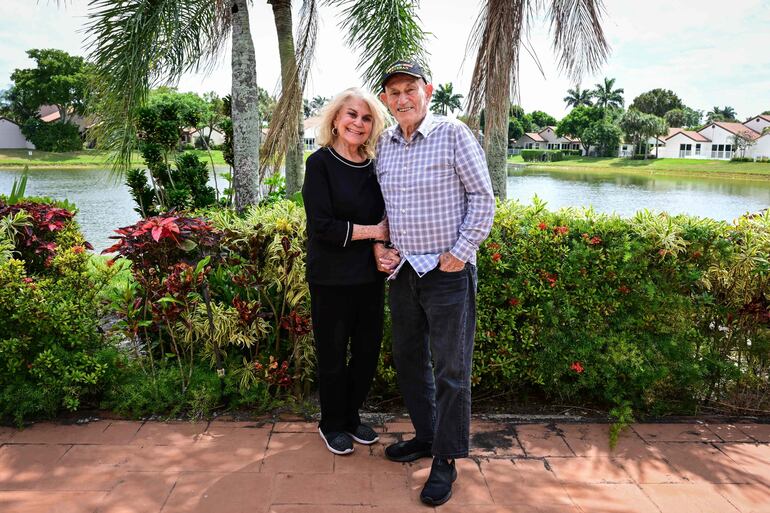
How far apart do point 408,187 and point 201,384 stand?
1698mm

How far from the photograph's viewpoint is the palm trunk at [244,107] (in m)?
5.53

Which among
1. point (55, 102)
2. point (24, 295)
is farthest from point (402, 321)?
point (55, 102)

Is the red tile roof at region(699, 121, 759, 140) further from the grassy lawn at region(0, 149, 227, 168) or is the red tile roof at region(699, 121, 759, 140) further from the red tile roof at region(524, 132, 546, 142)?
the grassy lawn at region(0, 149, 227, 168)

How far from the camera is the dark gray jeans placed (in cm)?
235

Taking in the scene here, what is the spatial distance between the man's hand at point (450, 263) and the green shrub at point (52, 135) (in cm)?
4841

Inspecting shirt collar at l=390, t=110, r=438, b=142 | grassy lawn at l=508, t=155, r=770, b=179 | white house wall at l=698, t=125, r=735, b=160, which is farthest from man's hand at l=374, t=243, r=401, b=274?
white house wall at l=698, t=125, r=735, b=160

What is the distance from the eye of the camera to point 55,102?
44.7 m

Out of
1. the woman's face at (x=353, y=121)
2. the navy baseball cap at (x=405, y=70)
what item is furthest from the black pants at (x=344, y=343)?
the navy baseball cap at (x=405, y=70)

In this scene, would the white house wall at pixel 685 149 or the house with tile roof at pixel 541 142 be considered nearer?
the white house wall at pixel 685 149

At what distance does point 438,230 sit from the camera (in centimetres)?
233

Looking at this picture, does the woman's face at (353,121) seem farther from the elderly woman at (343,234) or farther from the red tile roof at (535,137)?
the red tile roof at (535,137)

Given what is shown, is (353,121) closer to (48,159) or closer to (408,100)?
(408,100)

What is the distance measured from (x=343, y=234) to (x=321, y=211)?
0.46ft

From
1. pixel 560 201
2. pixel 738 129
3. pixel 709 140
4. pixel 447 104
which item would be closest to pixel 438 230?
pixel 560 201
